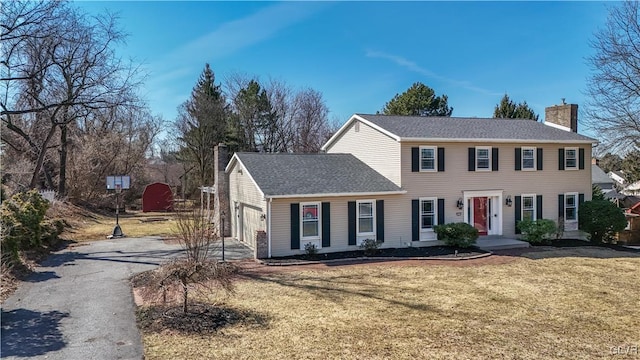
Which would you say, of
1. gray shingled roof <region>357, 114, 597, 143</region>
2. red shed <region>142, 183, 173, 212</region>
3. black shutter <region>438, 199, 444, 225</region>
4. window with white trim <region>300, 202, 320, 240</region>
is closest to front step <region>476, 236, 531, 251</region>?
black shutter <region>438, 199, 444, 225</region>

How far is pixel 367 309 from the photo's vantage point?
30.8ft

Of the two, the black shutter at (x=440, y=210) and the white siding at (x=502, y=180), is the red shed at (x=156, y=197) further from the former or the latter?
the black shutter at (x=440, y=210)

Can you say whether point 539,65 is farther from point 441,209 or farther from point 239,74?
point 239,74

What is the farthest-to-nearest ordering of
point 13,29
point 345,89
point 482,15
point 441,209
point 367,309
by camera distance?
point 345,89 → point 441,209 → point 482,15 → point 13,29 → point 367,309

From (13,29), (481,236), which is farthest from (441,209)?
(13,29)

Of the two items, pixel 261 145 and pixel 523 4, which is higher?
pixel 523 4

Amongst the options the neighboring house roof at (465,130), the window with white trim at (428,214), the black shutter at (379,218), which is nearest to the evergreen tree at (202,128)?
the neighboring house roof at (465,130)

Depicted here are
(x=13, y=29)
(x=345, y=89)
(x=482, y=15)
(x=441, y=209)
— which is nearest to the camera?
(x=13, y=29)

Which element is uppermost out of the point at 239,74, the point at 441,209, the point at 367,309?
the point at 239,74

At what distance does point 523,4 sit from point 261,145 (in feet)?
94.8

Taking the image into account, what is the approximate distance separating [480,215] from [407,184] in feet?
14.9

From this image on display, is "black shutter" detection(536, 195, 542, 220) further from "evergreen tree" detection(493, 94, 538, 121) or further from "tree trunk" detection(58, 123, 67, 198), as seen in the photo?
"tree trunk" detection(58, 123, 67, 198)

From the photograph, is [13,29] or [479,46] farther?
[479,46]

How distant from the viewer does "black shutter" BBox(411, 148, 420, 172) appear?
1753 centimetres
